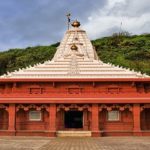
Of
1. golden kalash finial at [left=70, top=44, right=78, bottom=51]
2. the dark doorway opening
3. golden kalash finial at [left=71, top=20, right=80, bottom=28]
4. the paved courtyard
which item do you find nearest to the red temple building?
the dark doorway opening

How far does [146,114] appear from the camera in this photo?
23.3 m

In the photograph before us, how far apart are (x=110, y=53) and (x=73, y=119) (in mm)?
42836

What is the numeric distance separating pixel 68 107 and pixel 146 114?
535 cm

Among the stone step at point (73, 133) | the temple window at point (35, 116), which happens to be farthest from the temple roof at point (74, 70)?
the stone step at point (73, 133)

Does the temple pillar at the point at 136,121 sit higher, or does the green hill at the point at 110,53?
the green hill at the point at 110,53

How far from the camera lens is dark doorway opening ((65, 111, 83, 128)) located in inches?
966

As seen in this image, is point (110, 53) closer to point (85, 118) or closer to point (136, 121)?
point (85, 118)

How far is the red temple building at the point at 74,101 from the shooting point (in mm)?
21688

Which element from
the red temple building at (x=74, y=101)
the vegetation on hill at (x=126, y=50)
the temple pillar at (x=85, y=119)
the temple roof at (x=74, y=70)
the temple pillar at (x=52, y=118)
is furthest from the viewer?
the vegetation on hill at (x=126, y=50)

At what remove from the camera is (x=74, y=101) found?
21.6 meters

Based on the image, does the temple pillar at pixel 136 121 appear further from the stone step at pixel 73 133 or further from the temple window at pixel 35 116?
the temple window at pixel 35 116

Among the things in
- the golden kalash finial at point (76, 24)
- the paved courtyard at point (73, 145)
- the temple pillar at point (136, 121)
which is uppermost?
the golden kalash finial at point (76, 24)

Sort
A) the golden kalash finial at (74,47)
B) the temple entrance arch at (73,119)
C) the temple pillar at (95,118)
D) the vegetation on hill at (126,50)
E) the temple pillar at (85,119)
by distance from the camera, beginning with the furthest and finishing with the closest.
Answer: the vegetation on hill at (126,50) < the golden kalash finial at (74,47) < the temple entrance arch at (73,119) < the temple pillar at (85,119) < the temple pillar at (95,118)

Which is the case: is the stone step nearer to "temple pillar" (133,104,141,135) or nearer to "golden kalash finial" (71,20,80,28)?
"temple pillar" (133,104,141,135)
